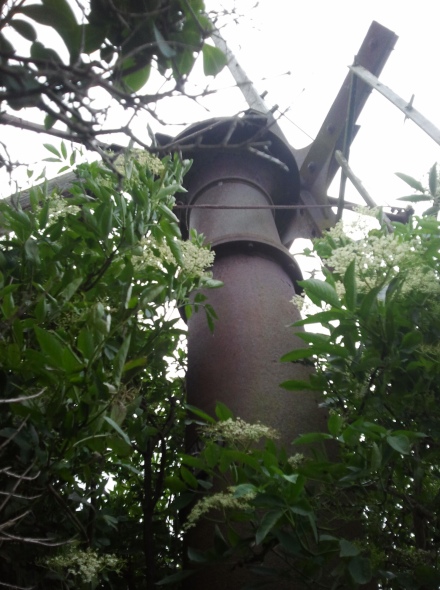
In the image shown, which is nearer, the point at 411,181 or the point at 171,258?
the point at 171,258

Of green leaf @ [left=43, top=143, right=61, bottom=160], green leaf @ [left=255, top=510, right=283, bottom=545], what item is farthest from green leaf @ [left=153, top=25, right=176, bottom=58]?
green leaf @ [left=255, top=510, right=283, bottom=545]

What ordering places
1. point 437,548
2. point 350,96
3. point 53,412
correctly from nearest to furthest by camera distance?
point 53,412 < point 437,548 < point 350,96

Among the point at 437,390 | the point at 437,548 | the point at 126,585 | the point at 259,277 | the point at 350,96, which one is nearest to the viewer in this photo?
the point at 437,548

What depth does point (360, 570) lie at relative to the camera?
1290 mm

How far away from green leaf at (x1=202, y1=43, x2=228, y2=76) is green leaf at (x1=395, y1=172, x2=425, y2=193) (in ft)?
2.05

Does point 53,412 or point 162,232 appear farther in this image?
point 162,232

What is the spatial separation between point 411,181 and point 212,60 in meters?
0.69

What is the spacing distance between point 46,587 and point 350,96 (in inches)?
96.3

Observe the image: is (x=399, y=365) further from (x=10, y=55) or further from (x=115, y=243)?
(x=10, y=55)

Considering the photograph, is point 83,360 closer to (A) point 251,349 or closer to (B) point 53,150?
(A) point 251,349

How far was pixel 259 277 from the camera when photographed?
97.4 inches

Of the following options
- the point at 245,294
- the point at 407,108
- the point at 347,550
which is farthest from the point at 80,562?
the point at 407,108

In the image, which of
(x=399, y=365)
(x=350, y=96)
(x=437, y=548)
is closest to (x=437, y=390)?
(x=399, y=365)

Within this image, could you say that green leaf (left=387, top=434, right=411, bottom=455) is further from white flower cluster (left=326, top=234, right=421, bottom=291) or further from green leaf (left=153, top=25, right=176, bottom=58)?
green leaf (left=153, top=25, right=176, bottom=58)
